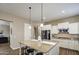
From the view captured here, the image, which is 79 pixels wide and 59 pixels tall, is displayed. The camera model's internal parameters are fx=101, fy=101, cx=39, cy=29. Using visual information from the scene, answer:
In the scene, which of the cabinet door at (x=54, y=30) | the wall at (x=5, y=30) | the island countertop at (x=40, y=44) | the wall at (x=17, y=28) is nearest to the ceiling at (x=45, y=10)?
the wall at (x=17, y=28)

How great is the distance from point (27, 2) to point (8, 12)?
0.41 m

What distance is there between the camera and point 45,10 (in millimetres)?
1955

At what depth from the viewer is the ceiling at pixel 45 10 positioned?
6.29 feet

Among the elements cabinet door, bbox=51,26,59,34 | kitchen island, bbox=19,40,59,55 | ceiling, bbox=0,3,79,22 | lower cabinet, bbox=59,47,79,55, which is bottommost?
lower cabinet, bbox=59,47,79,55

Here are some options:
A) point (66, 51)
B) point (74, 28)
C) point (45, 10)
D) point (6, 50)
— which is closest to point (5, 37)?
point (6, 50)

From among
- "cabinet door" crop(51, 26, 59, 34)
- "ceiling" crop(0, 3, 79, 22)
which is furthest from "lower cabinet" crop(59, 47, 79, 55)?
"ceiling" crop(0, 3, 79, 22)

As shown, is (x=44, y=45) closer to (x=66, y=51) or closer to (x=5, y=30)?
(x=66, y=51)

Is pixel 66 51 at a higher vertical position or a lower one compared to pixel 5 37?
lower

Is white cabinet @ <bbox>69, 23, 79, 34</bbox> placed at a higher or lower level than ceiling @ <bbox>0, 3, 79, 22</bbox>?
lower

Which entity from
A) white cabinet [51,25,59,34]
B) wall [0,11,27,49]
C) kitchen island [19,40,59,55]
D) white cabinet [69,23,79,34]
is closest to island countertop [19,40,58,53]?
kitchen island [19,40,59,55]

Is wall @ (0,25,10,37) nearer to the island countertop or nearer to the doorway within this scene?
the doorway

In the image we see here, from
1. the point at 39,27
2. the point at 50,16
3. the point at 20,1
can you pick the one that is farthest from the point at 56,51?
the point at 20,1

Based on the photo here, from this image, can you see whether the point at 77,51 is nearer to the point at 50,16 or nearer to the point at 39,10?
the point at 50,16

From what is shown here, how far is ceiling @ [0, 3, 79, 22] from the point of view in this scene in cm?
192
